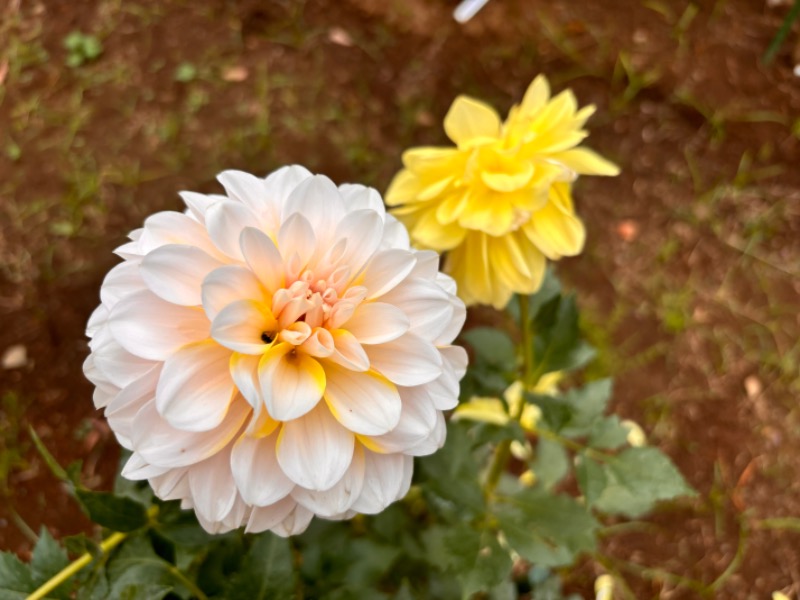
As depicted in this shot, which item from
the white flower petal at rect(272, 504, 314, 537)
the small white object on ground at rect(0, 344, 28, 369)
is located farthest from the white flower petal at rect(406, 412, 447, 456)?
the small white object on ground at rect(0, 344, 28, 369)

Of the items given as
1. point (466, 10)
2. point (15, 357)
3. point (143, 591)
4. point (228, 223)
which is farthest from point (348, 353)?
point (466, 10)

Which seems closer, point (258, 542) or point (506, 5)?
point (258, 542)

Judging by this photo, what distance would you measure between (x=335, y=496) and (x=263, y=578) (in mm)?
232

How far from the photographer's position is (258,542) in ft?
2.43

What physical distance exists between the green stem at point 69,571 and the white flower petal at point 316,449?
1.05 feet

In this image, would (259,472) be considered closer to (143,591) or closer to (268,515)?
(268,515)

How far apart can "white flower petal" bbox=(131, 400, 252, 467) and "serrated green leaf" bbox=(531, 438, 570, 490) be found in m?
0.78

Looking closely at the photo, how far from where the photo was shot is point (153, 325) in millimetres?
547

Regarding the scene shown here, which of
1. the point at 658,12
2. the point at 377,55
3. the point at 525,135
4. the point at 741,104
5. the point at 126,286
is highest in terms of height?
the point at 126,286

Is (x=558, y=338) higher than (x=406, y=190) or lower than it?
lower

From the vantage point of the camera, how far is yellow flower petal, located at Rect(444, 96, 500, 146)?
78 centimetres

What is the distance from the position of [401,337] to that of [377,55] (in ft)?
4.84

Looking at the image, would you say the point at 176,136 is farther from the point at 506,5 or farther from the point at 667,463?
the point at 667,463

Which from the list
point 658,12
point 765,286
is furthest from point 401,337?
point 658,12
